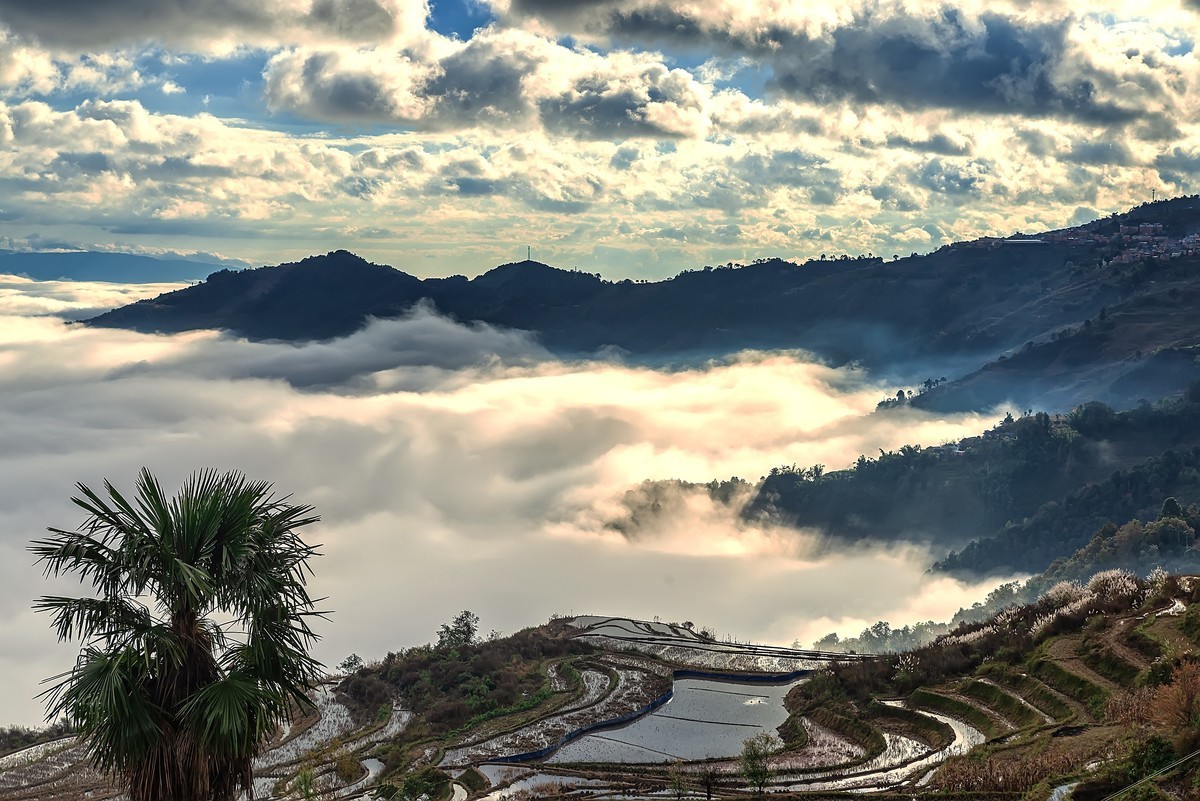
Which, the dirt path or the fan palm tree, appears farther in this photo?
the dirt path

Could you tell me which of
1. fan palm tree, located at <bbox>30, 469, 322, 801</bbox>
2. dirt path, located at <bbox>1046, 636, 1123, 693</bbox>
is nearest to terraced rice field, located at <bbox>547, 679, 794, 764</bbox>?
dirt path, located at <bbox>1046, 636, 1123, 693</bbox>

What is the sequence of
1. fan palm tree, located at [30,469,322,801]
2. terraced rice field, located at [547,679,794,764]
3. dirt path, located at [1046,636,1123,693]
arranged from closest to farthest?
1. fan palm tree, located at [30,469,322,801]
2. dirt path, located at [1046,636,1123,693]
3. terraced rice field, located at [547,679,794,764]

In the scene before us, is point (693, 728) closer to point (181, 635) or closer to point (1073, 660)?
point (1073, 660)

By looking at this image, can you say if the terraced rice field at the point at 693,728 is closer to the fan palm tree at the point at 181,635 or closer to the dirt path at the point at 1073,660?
the dirt path at the point at 1073,660

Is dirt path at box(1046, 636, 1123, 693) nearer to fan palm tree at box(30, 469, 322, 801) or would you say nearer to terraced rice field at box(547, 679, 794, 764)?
terraced rice field at box(547, 679, 794, 764)

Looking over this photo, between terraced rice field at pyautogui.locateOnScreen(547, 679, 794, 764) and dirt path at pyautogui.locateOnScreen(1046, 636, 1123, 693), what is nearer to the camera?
dirt path at pyautogui.locateOnScreen(1046, 636, 1123, 693)

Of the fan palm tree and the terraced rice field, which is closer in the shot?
the fan palm tree

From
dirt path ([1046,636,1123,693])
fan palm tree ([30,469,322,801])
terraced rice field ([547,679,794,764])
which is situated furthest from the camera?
terraced rice field ([547,679,794,764])

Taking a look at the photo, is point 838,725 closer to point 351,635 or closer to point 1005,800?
point 1005,800

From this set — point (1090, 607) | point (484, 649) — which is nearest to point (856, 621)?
point (484, 649)

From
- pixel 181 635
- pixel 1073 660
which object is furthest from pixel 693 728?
pixel 181 635

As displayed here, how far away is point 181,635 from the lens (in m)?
15.0

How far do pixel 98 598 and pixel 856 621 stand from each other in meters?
184

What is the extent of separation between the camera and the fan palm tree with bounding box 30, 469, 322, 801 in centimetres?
1448
